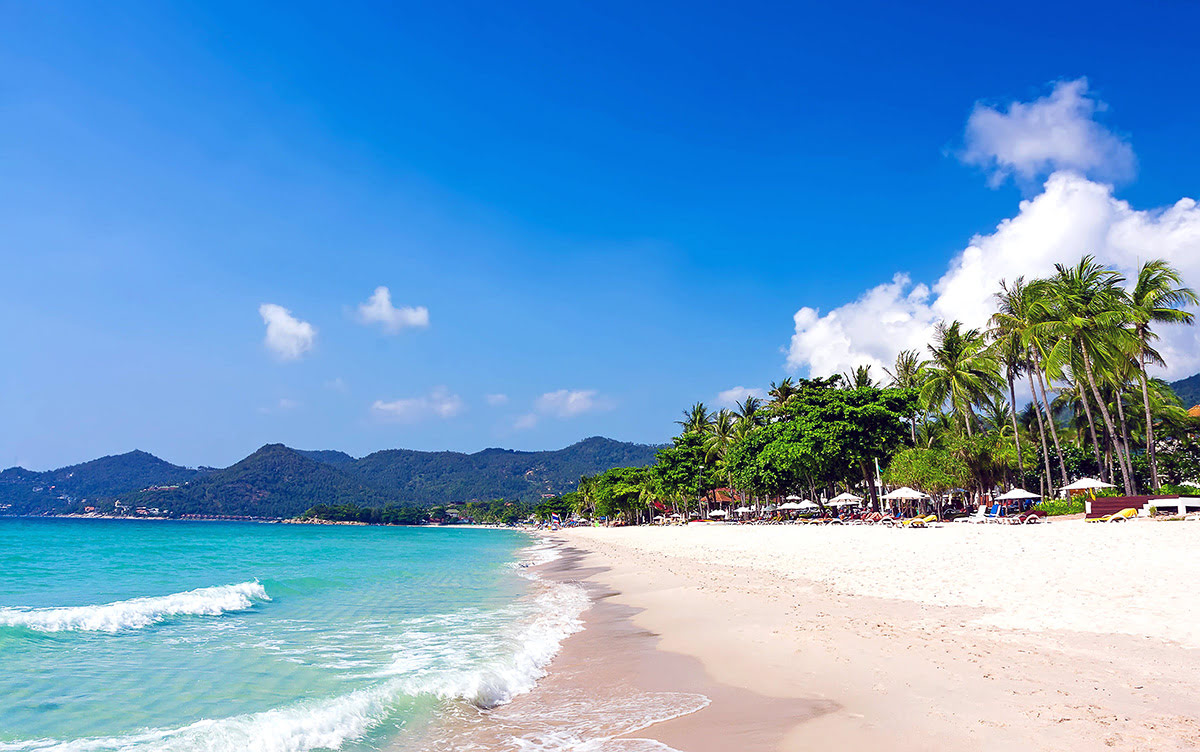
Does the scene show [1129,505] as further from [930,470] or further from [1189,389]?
[1189,389]

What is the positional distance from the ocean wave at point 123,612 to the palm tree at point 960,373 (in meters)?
42.3

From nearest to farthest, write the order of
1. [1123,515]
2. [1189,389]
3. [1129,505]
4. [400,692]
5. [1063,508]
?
[400,692]
[1123,515]
[1129,505]
[1063,508]
[1189,389]

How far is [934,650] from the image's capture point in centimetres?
750

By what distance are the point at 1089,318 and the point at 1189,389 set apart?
128133 millimetres

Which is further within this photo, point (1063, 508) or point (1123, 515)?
point (1063, 508)

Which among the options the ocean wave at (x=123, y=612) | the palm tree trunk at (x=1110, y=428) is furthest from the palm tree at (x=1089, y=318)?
the ocean wave at (x=123, y=612)

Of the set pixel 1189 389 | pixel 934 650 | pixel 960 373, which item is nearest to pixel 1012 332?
pixel 960 373

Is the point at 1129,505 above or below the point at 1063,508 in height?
above

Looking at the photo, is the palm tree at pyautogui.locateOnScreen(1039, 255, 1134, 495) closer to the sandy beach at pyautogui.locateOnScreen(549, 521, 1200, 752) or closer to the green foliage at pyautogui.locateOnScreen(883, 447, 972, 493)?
the green foliage at pyautogui.locateOnScreen(883, 447, 972, 493)

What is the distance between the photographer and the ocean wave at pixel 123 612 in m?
12.7

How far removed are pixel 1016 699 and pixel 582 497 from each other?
11512 cm

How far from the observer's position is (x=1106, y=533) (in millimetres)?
16281

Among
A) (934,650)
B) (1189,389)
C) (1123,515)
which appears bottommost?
(934,650)

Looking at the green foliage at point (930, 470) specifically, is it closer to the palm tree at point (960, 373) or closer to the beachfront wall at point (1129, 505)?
the palm tree at point (960, 373)
